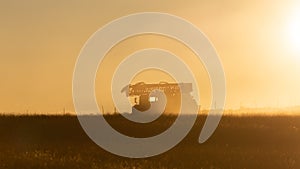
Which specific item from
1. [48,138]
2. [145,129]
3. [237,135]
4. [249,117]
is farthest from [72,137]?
[249,117]

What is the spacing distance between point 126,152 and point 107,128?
385 inches

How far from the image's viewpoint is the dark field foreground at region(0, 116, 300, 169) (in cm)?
2411

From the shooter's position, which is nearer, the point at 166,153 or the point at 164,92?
the point at 166,153

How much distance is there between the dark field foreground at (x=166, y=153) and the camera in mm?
24109

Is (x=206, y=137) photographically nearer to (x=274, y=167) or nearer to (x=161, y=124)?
(x=161, y=124)

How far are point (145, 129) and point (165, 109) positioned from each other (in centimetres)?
2509

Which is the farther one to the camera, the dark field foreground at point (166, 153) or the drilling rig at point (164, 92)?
the drilling rig at point (164, 92)

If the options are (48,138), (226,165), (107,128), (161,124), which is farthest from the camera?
(161,124)

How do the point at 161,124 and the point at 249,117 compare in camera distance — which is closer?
the point at 161,124

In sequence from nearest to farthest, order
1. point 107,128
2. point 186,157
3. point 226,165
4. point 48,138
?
point 226,165, point 186,157, point 48,138, point 107,128

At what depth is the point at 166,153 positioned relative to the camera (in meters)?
27.7

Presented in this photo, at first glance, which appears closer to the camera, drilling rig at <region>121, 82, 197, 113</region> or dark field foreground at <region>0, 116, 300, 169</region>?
dark field foreground at <region>0, 116, 300, 169</region>

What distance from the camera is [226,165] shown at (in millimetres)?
24344

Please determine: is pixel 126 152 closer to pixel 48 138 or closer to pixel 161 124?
pixel 48 138
